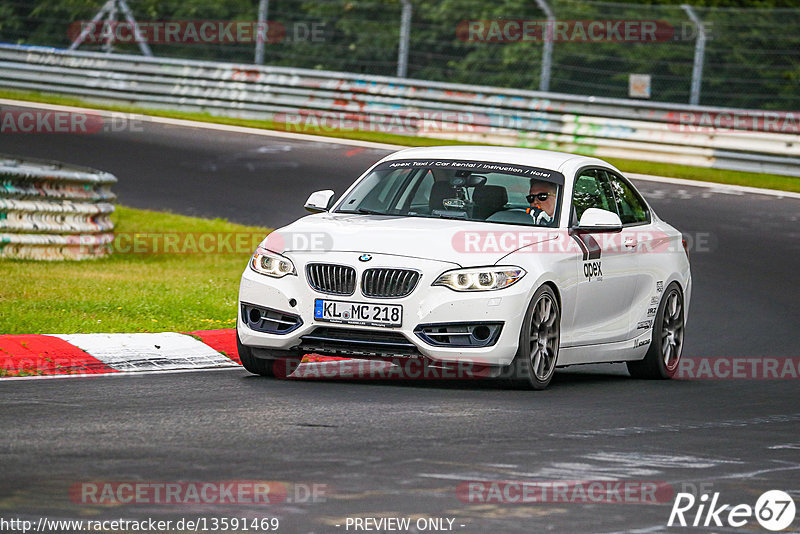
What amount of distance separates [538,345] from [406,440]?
2413 mm

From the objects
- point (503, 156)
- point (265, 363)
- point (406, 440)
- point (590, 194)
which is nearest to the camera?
point (406, 440)

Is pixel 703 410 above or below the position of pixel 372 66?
below

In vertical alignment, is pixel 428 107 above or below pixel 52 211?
above

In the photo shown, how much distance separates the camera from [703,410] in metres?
9.91

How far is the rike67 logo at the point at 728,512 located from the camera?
6355mm

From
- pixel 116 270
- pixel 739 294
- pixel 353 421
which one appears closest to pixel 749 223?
pixel 739 294

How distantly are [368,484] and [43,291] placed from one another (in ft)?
25.4

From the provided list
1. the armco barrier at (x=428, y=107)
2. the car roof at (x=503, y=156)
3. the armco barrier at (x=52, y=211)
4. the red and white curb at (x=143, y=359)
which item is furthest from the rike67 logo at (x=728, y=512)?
the armco barrier at (x=428, y=107)

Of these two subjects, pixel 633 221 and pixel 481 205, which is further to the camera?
pixel 633 221

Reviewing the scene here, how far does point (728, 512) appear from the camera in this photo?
6551mm

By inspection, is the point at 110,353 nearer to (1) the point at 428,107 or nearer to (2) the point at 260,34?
(1) the point at 428,107

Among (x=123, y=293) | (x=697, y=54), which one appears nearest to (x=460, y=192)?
(x=123, y=293)

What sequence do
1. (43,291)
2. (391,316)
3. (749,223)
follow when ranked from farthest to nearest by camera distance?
(749,223) → (43,291) → (391,316)

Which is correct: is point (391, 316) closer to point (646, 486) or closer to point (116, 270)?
point (646, 486)
